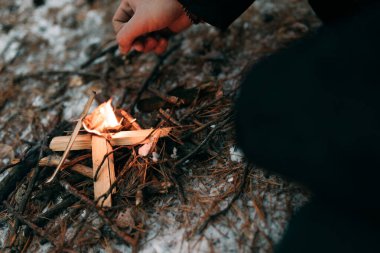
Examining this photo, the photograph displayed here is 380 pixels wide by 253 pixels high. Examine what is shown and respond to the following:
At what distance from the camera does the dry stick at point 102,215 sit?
1.81 metres

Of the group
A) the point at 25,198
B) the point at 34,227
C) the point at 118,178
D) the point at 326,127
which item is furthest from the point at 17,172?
the point at 326,127

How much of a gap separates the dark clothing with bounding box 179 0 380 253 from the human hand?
1003 mm

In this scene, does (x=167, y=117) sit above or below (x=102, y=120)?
below

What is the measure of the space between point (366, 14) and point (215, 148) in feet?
3.88

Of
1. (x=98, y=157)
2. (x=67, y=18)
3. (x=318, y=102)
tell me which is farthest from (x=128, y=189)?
(x=67, y=18)

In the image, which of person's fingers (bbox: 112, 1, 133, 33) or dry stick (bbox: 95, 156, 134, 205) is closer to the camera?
dry stick (bbox: 95, 156, 134, 205)

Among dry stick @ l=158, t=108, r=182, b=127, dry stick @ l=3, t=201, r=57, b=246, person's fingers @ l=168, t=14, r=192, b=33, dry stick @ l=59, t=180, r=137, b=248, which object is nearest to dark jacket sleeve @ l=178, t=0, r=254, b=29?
person's fingers @ l=168, t=14, r=192, b=33

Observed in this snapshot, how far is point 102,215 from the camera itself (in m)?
1.86

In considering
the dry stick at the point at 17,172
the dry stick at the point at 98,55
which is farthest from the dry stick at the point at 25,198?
the dry stick at the point at 98,55

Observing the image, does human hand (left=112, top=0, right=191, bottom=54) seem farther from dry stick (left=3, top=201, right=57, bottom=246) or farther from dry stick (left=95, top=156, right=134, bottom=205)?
dry stick (left=3, top=201, right=57, bottom=246)

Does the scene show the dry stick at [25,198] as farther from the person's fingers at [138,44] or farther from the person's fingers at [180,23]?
the person's fingers at [180,23]

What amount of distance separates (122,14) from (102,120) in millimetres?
819

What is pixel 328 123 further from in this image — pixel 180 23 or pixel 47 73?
pixel 47 73

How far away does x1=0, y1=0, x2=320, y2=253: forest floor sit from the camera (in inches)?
73.4
